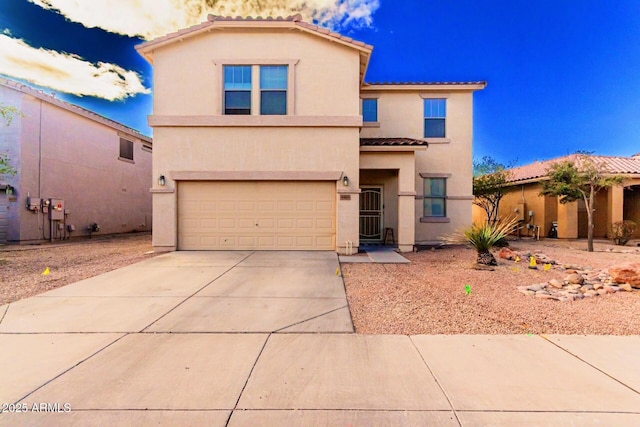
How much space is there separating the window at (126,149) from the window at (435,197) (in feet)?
58.3

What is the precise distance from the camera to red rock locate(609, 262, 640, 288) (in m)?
6.18

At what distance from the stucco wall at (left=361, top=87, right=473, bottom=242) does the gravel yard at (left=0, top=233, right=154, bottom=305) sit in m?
10.6

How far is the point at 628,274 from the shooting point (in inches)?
247

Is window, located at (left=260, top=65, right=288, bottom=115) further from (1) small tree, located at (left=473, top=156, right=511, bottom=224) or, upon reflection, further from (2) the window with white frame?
(2) the window with white frame

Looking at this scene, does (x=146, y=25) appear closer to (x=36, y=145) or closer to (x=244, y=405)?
(x=36, y=145)

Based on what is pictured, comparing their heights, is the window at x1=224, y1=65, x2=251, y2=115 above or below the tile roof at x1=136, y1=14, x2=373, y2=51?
below

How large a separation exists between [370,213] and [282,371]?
10367mm

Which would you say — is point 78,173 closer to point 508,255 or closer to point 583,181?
point 508,255

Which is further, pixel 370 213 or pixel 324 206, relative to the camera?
pixel 370 213

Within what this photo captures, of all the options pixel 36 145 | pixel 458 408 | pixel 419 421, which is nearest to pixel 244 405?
pixel 419 421

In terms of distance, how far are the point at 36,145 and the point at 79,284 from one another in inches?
445

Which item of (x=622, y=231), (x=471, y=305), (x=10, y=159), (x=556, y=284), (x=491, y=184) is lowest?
(x=471, y=305)

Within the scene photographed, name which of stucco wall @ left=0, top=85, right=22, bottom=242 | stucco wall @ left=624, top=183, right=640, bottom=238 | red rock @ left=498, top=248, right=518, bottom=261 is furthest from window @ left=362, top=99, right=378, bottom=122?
stucco wall @ left=0, top=85, right=22, bottom=242

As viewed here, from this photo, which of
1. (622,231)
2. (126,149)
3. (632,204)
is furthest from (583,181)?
(126,149)
